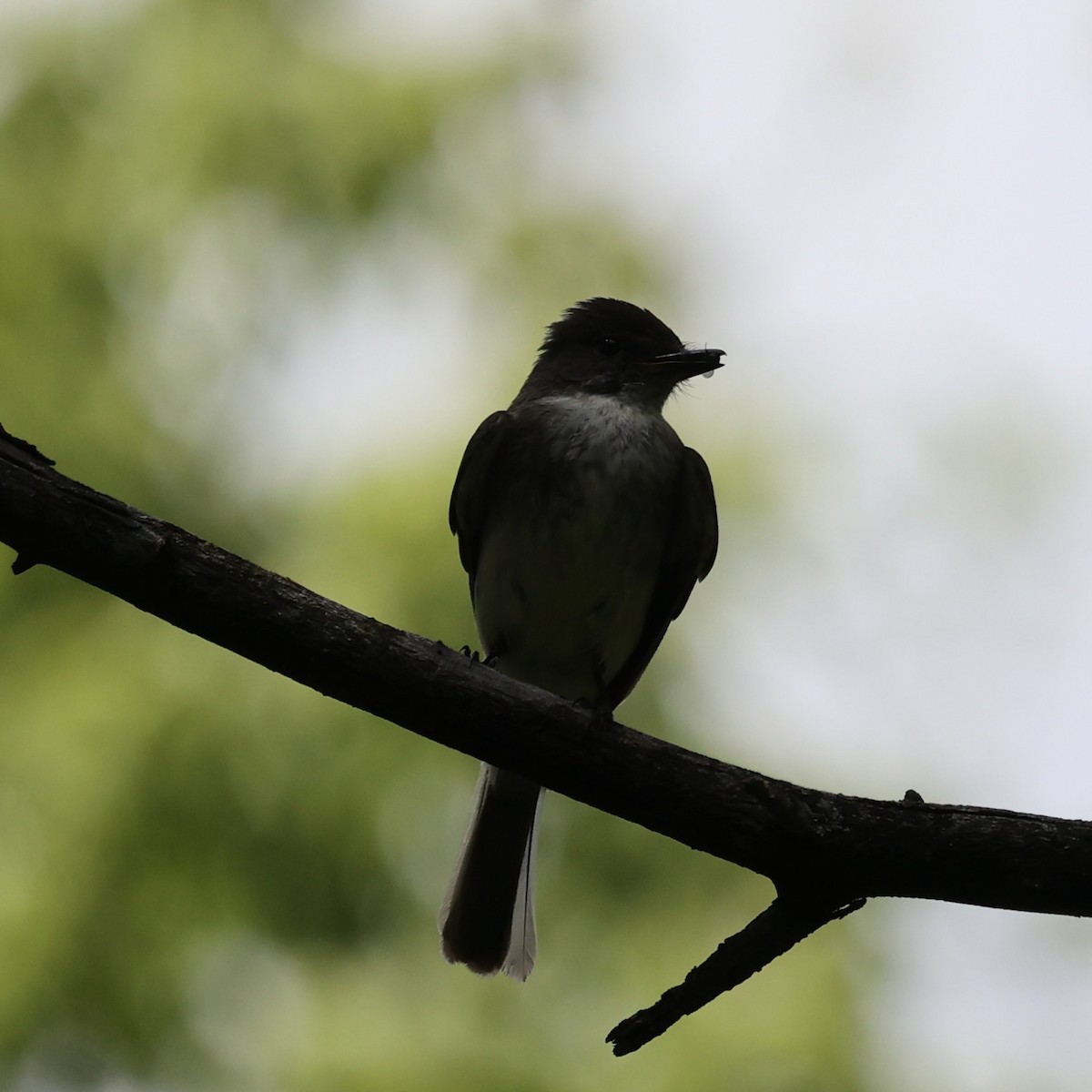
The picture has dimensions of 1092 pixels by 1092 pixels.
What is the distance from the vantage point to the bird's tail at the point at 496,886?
438 cm

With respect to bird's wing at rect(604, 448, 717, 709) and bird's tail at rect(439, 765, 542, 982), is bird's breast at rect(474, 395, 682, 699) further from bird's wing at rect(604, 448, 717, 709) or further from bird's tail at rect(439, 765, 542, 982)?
bird's tail at rect(439, 765, 542, 982)

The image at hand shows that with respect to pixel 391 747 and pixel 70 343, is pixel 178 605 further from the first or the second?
pixel 70 343

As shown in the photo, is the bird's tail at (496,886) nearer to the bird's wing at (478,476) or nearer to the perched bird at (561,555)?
the perched bird at (561,555)

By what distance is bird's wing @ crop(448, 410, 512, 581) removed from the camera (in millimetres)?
4527

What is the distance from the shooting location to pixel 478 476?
456 cm

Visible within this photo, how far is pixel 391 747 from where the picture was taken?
5.84 m

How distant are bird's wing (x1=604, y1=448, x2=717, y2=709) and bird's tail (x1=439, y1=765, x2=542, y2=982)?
478 mm

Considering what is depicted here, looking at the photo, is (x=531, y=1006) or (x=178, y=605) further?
(x=531, y=1006)

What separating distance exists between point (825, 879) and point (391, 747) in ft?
10.5

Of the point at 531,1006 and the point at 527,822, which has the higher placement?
the point at 527,822

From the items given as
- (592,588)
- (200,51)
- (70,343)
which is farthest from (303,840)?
(200,51)

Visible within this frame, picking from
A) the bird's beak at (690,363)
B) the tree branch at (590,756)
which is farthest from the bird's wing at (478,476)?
the tree branch at (590,756)

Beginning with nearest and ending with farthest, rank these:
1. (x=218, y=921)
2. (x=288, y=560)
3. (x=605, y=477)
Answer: (x=605, y=477)
(x=218, y=921)
(x=288, y=560)

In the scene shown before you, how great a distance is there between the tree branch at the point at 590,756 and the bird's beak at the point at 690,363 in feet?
6.58
